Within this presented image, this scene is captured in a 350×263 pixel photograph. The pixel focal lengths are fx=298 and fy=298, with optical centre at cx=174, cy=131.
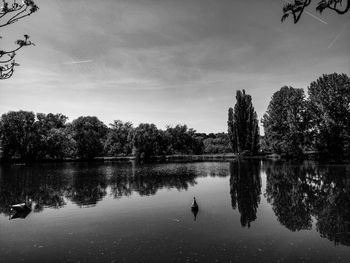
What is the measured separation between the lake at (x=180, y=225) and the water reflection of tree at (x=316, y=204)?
0.21 feet

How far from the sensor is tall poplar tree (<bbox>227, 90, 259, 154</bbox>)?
92188mm

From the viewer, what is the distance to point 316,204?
82.0ft

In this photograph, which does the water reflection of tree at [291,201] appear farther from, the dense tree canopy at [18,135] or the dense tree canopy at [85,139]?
the dense tree canopy at [18,135]

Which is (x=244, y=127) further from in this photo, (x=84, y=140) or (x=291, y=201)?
(x=291, y=201)

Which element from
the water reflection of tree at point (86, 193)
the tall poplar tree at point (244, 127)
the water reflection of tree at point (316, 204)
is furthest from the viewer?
the tall poplar tree at point (244, 127)

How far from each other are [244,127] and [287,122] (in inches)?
689

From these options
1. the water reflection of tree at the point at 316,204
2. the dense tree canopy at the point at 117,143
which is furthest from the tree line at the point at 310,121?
the dense tree canopy at the point at 117,143

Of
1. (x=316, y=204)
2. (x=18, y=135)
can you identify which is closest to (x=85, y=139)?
(x=18, y=135)

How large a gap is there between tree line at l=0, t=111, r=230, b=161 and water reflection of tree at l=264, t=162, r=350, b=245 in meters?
73.8

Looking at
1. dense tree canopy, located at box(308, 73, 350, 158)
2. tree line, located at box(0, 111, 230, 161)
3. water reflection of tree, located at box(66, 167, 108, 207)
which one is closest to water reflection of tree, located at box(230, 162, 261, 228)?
water reflection of tree, located at box(66, 167, 108, 207)

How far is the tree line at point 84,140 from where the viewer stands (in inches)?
3767

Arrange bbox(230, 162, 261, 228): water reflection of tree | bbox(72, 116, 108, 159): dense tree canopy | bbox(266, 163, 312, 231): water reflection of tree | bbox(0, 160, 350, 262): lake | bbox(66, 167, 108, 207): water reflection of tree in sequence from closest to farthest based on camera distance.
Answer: bbox(0, 160, 350, 262): lake
bbox(266, 163, 312, 231): water reflection of tree
bbox(230, 162, 261, 228): water reflection of tree
bbox(66, 167, 108, 207): water reflection of tree
bbox(72, 116, 108, 159): dense tree canopy

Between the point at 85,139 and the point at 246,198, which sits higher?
the point at 85,139

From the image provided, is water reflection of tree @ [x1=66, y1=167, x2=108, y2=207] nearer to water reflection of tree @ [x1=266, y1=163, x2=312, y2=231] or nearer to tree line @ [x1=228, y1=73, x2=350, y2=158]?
water reflection of tree @ [x1=266, y1=163, x2=312, y2=231]
